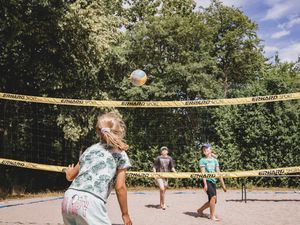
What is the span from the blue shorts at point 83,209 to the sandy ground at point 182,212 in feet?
17.9

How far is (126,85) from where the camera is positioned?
19.8 metres

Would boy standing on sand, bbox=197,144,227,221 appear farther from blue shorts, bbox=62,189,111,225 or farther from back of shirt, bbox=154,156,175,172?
blue shorts, bbox=62,189,111,225

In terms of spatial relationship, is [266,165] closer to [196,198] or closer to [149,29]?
[196,198]

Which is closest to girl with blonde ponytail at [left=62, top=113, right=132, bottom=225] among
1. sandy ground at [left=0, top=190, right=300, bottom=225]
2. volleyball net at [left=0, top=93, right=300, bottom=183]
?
sandy ground at [left=0, top=190, right=300, bottom=225]

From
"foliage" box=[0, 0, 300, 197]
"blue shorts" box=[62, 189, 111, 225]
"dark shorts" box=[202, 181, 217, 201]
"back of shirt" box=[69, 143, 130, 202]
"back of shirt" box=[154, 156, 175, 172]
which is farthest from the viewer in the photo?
"foliage" box=[0, 0, 300, 197]

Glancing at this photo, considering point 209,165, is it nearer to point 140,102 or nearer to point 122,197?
point 140,102

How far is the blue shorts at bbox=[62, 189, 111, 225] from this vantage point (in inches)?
111

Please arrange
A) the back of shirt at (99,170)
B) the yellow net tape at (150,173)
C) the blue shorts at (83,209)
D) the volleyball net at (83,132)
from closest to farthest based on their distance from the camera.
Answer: the blue shorts at (83,209) → the back of shirt at (99,170) → the yellow net tape at (150,173) → the volleyball net at (83,132)

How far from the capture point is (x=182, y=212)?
976 cm

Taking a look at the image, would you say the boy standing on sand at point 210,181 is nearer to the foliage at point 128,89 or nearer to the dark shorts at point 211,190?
the dark shorts at point 211,190

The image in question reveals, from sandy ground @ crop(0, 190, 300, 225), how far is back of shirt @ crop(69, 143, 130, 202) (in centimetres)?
535

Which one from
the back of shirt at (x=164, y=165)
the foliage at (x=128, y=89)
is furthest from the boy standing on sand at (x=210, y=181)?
the foliage at (x=128, y=89)

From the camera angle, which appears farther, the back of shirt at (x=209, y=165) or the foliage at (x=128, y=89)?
the foliage at (x=128, y=89)

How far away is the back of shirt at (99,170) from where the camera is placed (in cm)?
295
